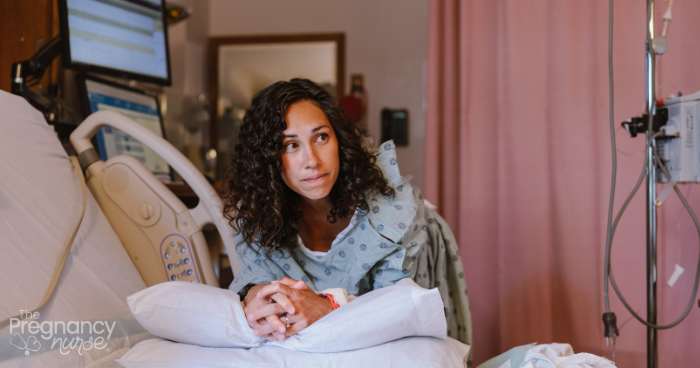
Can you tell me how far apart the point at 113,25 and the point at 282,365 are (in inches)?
55.4

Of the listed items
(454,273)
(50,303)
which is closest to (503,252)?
(454,273)

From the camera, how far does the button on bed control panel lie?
1.35 m

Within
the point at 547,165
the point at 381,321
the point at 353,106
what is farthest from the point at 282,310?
the point at 353,106

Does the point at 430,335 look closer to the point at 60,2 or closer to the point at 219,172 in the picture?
the point at 60,2

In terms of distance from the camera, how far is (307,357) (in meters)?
0.88

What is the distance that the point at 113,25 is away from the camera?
74.7 inches

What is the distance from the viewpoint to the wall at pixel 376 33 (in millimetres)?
2904

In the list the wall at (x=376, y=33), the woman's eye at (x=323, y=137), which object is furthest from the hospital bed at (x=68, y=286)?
the wall at (x=376, y=33)

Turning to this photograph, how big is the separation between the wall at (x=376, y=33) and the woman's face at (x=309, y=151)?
5.79 ft

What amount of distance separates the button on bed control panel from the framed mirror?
1.60 meters

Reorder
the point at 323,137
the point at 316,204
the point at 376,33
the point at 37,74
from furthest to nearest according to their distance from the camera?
the point at 376,33, the point at 37,74, the point at 316,204, the point at 323,137

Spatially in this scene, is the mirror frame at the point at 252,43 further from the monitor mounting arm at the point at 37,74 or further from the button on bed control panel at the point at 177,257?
the button on bed control panel at the point at 177,257

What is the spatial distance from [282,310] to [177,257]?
501 mm

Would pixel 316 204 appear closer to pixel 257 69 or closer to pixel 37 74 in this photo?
pixel 37 74
